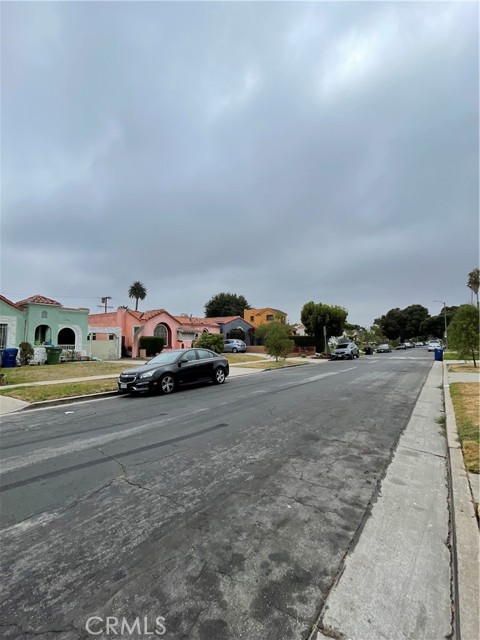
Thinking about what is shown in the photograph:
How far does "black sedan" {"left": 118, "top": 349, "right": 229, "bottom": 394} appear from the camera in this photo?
35.4 ft

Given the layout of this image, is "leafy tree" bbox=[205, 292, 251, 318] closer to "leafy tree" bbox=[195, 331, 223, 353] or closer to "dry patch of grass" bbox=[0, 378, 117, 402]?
"leafy tree" bbox=[195, 331, 223, 353]

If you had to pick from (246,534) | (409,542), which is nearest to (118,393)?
(246,534)

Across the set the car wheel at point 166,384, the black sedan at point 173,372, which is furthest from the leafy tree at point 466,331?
the car wheel at point 166,384

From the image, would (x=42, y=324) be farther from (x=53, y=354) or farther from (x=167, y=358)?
(x=167, y=358)

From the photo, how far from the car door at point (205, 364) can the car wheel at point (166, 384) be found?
4.77 ft

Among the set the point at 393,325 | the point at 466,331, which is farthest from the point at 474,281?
the point at 466,331

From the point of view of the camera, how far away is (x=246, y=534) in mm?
3006

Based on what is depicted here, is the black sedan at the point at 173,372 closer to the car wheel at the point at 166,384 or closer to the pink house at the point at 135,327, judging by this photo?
the car wheel at the point at 166,384

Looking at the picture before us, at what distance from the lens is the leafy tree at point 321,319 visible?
4244 centimetres

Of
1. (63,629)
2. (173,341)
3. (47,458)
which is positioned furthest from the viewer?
(173,341)

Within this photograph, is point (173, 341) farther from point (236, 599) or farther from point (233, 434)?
point (236, 599)

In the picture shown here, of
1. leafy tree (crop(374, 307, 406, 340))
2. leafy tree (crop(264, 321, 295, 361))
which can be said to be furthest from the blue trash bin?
leafy tree (crop(374, 307, 406, 340))

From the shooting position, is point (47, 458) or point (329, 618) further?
point (47, 458)

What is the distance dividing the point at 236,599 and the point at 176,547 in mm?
768
